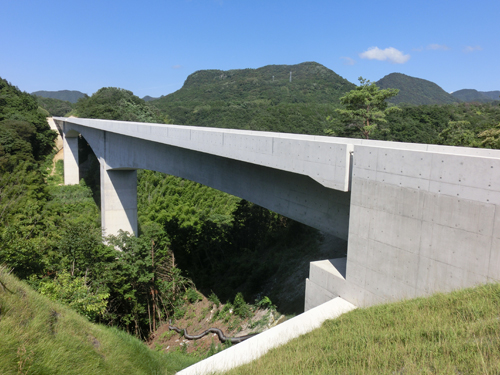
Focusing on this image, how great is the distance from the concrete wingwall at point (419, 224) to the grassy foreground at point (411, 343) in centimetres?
59

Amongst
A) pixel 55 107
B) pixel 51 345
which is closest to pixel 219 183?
pixel 51 345

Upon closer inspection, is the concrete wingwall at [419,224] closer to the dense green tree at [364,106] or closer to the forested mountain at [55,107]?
the dense green tree at [364,106]

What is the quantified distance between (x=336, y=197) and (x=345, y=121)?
79.1 feet

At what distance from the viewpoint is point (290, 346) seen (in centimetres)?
664

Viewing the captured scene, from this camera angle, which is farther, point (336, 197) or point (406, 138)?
point (406, 138)

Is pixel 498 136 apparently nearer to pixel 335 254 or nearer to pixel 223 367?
pixel 335 254

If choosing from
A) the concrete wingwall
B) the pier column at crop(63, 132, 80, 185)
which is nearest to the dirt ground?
the concrete wingwall

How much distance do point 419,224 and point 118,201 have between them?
20.4 m

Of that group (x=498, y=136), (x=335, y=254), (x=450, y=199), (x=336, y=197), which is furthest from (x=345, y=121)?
(x=450, y=199)

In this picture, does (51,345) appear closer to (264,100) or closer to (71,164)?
(71,164)

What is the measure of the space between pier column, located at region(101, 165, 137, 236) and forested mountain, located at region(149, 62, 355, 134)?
41.3 m

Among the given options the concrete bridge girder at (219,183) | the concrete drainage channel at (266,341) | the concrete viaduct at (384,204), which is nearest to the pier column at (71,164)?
the concrete bridge girder at (219,183)

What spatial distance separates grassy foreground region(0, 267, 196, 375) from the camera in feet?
13.6

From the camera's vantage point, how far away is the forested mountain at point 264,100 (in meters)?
67.9
